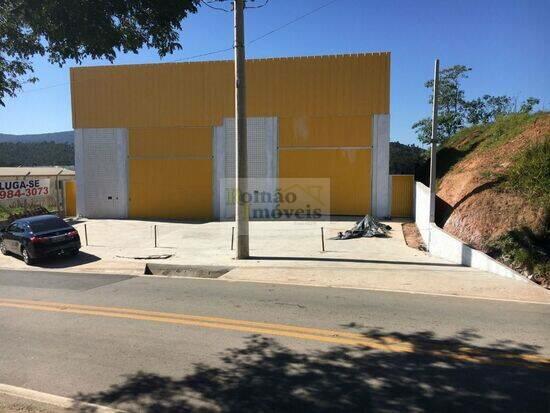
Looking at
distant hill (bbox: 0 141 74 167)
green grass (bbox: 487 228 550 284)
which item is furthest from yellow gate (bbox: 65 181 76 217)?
distant hill (bbox: 0 141 74 167)

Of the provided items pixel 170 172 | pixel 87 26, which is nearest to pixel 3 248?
pixel 170 172

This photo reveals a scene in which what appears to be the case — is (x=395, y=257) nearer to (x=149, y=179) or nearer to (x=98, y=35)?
(x=98, y=35)

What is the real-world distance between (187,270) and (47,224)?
624 centimetres

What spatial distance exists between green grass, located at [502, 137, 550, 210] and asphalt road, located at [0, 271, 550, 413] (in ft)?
18.1

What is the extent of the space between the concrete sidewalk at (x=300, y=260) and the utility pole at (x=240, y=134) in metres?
0.86

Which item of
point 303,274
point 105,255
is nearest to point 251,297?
point 303,274

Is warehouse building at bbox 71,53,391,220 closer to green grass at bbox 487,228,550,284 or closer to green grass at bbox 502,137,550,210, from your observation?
green grass at bbox 502,137,550,210

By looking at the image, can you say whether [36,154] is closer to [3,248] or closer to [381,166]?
[3,248]

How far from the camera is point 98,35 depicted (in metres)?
5.24

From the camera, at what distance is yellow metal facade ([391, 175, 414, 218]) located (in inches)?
900

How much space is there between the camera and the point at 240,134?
43.4 ft

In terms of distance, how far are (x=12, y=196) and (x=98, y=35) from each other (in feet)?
80.7

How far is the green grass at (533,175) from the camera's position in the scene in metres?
12.6

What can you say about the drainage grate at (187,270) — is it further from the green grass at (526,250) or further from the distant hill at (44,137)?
the distant hill at (44,137)
